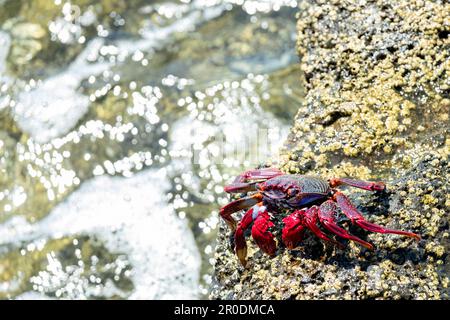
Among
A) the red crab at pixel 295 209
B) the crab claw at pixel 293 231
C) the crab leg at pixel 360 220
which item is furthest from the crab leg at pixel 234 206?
the crab leg at pixel 360 220

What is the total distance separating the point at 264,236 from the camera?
9.33ft

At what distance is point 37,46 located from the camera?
5.91 metres

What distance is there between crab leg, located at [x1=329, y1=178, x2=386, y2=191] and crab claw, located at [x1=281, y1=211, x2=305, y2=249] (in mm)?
273

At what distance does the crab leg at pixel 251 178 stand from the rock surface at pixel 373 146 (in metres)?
0.11

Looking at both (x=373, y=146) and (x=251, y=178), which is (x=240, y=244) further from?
(x=373, y=146)

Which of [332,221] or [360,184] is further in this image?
[360,184]

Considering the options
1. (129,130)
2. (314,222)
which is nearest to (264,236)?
(314,222)

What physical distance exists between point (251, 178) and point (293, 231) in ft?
1.67

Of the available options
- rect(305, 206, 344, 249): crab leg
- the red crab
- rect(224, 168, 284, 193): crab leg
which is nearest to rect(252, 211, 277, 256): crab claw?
the red crab

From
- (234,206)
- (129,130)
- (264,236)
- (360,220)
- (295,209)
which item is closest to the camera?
(360,220)

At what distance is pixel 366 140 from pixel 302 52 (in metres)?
0.91

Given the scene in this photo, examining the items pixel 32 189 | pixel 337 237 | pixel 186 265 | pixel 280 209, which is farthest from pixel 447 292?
pixel 32 189

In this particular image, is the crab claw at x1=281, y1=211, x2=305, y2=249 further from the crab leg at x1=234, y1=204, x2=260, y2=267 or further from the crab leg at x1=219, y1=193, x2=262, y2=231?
the crab leg at x1=219, y1=193, x2=262, y2=231

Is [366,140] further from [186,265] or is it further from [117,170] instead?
→ [117,170]
